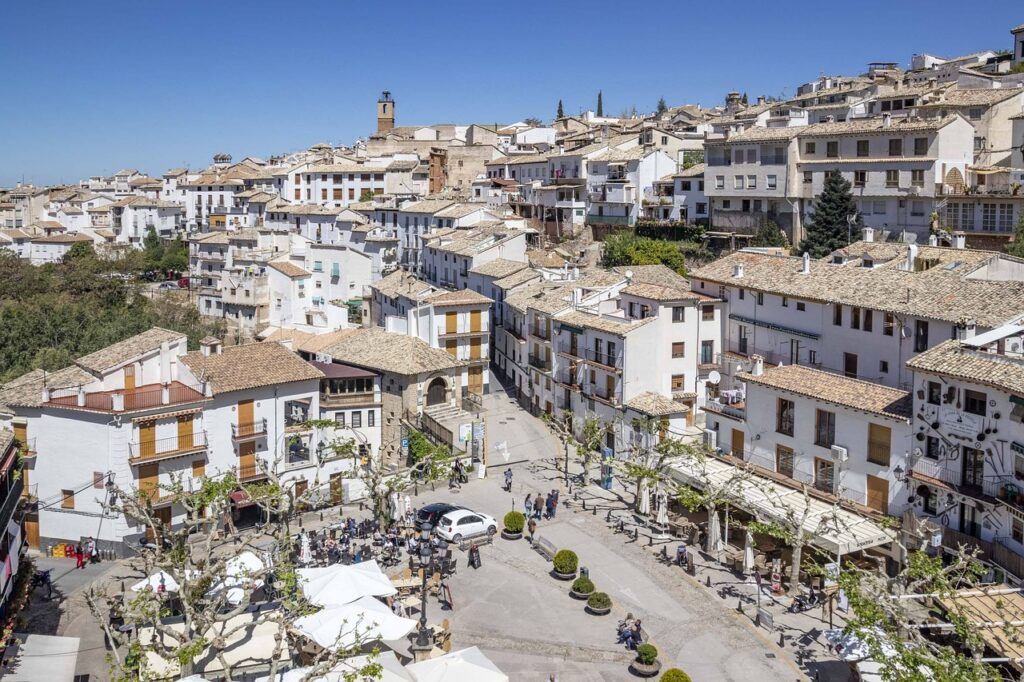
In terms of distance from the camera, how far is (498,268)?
195ft

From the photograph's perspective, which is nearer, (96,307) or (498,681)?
(498,681)

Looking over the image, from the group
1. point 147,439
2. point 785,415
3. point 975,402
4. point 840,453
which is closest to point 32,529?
point 147,439

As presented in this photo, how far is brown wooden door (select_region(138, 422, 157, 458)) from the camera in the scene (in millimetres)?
34969

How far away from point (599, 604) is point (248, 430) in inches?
680

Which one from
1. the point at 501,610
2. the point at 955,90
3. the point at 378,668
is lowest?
the point at 501,610

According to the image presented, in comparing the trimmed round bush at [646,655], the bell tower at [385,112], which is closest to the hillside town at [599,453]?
the trimmed round bush at [646,655]

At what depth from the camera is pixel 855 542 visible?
29.0 meters

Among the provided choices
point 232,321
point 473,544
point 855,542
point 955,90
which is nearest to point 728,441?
point 855,542

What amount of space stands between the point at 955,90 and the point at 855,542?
47.0m

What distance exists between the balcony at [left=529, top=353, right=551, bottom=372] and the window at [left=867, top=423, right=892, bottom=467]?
66.6 ft

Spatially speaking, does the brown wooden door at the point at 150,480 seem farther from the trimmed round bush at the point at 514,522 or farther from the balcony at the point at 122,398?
the trimmed round bush at the point at 514,522

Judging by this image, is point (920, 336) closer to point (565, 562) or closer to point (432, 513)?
point (565, 562)

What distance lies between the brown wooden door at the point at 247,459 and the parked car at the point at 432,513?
7.86m

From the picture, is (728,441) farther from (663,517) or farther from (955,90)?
(955,90)
